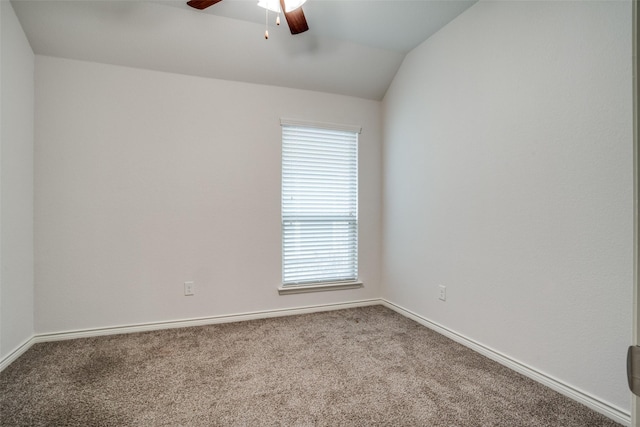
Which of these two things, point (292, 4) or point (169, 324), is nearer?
point (292, 4)

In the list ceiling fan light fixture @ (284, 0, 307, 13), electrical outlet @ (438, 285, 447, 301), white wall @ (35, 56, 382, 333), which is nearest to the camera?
ceiling fan light fixture @ (284, 0, 307, 13)

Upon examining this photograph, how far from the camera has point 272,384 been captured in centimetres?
182

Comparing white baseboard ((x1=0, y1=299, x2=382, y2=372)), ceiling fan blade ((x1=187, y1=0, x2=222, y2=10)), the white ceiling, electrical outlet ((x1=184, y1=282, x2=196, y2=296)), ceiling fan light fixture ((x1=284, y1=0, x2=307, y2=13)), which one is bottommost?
white baseboard ((x1=0, y1=299, x2=382, y2=372))

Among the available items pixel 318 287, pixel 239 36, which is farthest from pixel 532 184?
pixel 239 36

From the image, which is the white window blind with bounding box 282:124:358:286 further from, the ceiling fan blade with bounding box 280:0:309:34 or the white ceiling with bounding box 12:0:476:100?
the ceiling fan blade with bounding box 280:0:309:34

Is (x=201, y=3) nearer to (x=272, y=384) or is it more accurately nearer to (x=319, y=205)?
(x=319, y=205)

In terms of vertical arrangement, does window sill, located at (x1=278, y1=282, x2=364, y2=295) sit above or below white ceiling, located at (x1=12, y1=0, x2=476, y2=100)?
below

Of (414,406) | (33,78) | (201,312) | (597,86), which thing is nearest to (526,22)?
(597,86)

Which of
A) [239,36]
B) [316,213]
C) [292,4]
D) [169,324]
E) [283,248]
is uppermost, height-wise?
[239,36]

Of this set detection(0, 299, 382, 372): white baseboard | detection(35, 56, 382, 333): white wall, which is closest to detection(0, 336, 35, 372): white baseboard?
detection(0, 299, 382, 372): white baseboard

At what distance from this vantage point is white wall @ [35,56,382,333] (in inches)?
97.0

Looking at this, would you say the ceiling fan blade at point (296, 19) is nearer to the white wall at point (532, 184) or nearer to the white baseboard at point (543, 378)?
the white wall at point (532, 184)

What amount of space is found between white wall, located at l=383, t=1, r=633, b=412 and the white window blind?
0.76 m

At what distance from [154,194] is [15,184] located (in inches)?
35.1
